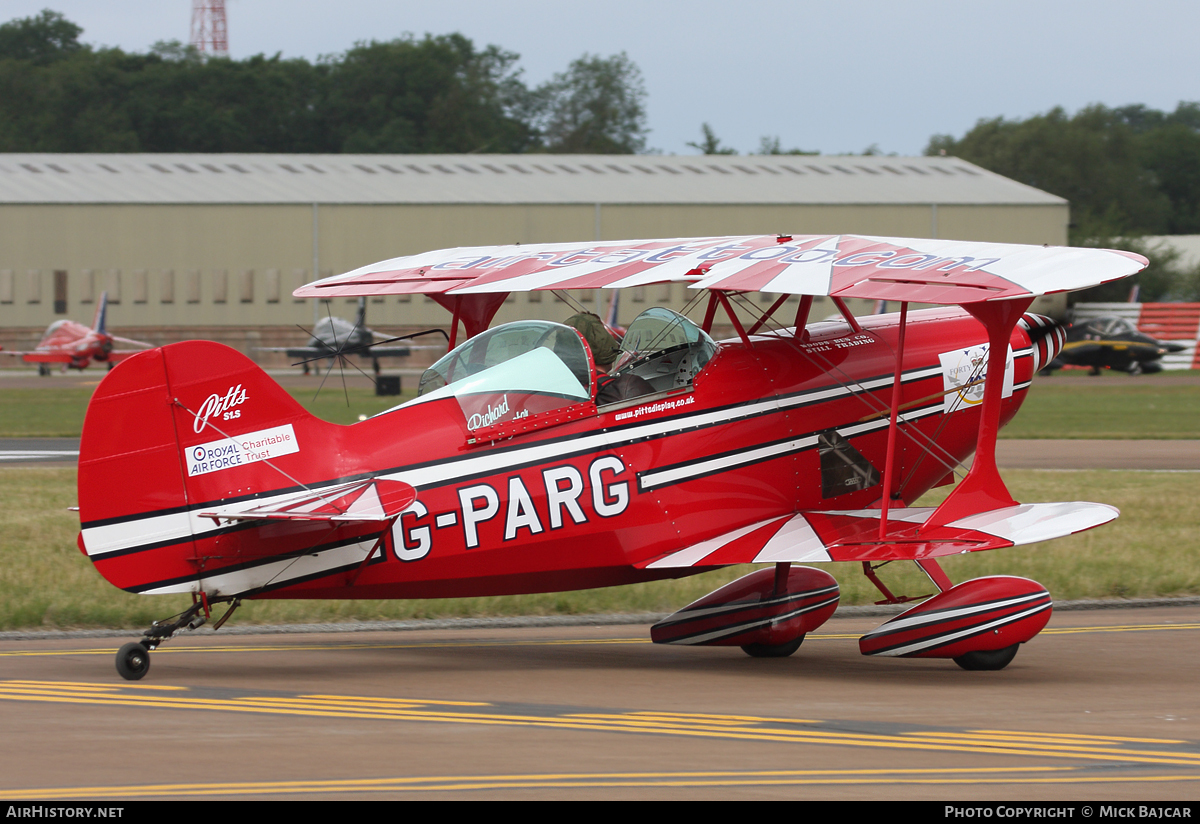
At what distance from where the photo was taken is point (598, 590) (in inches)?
509

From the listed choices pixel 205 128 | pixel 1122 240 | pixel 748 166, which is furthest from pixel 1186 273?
pixel 205 128

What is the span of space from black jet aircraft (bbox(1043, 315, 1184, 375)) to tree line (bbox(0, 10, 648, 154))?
200 feet

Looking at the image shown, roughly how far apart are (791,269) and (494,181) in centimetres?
5390

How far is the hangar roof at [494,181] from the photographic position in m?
59.3

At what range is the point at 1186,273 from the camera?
80812mm

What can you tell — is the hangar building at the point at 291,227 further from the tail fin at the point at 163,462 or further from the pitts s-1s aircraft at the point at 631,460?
the tail fin at the point at 163,462

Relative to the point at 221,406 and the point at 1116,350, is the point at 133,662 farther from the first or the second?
the point at 1116,350

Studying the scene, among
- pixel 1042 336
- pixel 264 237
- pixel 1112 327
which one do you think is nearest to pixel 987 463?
pixel 1042 336

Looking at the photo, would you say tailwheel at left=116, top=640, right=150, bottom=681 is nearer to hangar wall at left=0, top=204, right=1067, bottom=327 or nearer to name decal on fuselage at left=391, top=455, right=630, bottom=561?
name decal on fuselage at left=391, top=455, right=630, bottom=561

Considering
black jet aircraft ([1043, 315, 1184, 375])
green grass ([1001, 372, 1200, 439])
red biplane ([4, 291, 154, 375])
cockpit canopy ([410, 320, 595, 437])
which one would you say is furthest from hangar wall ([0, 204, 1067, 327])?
cockpit canopy ([410, 320, 595, 437])

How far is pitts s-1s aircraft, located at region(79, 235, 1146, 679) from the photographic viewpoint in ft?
28.1

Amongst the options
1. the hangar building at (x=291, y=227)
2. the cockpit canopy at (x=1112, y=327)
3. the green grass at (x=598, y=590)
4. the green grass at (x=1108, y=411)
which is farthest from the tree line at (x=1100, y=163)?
the green grass at (x=598, y=590)

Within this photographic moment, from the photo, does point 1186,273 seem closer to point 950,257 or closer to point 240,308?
point 240,308
